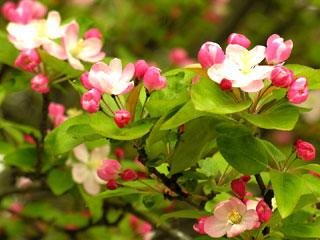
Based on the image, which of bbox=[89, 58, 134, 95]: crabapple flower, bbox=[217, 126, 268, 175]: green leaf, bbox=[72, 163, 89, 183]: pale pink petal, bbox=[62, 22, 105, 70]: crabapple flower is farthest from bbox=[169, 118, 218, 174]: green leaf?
bbox=[72, 163, 89, 183]: pale pink petal

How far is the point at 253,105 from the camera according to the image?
1.11 m

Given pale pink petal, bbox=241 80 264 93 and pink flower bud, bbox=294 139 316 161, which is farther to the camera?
pink flower bud, bbox=294 139 316 161

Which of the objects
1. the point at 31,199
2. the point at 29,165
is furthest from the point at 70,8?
the point at 29,165

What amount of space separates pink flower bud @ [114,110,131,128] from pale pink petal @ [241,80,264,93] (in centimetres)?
20

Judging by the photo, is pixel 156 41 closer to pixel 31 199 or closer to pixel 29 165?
pixel 31 199

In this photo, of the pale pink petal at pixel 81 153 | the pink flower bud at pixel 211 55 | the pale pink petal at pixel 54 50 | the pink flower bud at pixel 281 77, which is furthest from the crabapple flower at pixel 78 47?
the pink flower bud at pixel 281 77

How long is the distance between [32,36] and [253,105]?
672 millimetres

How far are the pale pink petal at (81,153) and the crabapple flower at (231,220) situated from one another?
676 millimetres

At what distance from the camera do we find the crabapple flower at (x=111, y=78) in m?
1.18

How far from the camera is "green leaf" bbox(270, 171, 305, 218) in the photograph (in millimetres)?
1058

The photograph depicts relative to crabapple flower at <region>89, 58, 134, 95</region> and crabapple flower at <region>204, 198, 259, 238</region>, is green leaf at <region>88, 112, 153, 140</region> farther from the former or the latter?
crabapple flower at <region>204, 198, 259, 238</region>

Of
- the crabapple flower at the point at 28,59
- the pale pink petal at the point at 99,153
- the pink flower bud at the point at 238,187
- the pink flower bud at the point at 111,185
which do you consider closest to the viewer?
the pink flower bud at the point at 238,187

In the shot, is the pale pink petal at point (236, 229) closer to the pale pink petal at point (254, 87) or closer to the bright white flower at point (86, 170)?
the pale pink petal at point (254, 87)

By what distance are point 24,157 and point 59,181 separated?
0.35ft
